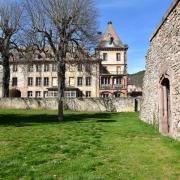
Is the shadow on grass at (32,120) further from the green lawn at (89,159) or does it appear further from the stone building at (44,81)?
the stone building at (44,81)

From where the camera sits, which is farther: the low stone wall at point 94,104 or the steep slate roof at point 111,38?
the steep slate roof at point 111,38

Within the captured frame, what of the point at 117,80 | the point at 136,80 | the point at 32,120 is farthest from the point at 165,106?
the point at 136,80

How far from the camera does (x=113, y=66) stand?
233 feet

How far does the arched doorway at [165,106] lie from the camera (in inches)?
539

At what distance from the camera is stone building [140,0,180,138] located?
1152 centimetres

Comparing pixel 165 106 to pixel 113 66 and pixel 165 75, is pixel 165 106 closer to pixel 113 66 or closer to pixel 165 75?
pixel 165 75

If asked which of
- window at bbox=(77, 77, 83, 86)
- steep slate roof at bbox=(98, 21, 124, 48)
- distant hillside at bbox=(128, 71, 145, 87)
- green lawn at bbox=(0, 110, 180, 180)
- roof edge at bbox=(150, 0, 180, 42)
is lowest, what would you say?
green lawn at bbox=(0, 110, 180, 180)

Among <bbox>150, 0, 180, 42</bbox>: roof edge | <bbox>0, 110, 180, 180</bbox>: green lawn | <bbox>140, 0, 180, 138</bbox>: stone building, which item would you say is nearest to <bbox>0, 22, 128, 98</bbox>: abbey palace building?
<bbox>140, 0, 180, 138</bbox>: stone building

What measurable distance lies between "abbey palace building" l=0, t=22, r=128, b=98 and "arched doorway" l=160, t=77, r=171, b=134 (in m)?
49.3

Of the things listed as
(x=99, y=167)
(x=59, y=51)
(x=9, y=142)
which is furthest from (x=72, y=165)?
(x=59, y=51)

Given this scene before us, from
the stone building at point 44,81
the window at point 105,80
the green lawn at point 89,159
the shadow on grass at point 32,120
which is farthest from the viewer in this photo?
the window at point 105,80

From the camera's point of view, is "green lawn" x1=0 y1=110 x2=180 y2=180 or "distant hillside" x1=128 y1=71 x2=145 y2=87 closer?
"green lawn" x1=0 y1=110 x2=180 y2=180

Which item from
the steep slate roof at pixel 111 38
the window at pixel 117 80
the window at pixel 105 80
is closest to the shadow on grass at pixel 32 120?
the window at pixel 105 80

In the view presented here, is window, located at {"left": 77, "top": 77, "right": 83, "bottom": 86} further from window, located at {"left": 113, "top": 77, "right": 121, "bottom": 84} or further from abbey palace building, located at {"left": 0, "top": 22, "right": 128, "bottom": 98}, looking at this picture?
window, located at {"left": 113, "top": 77, "right": 121, "bottom": 84}
